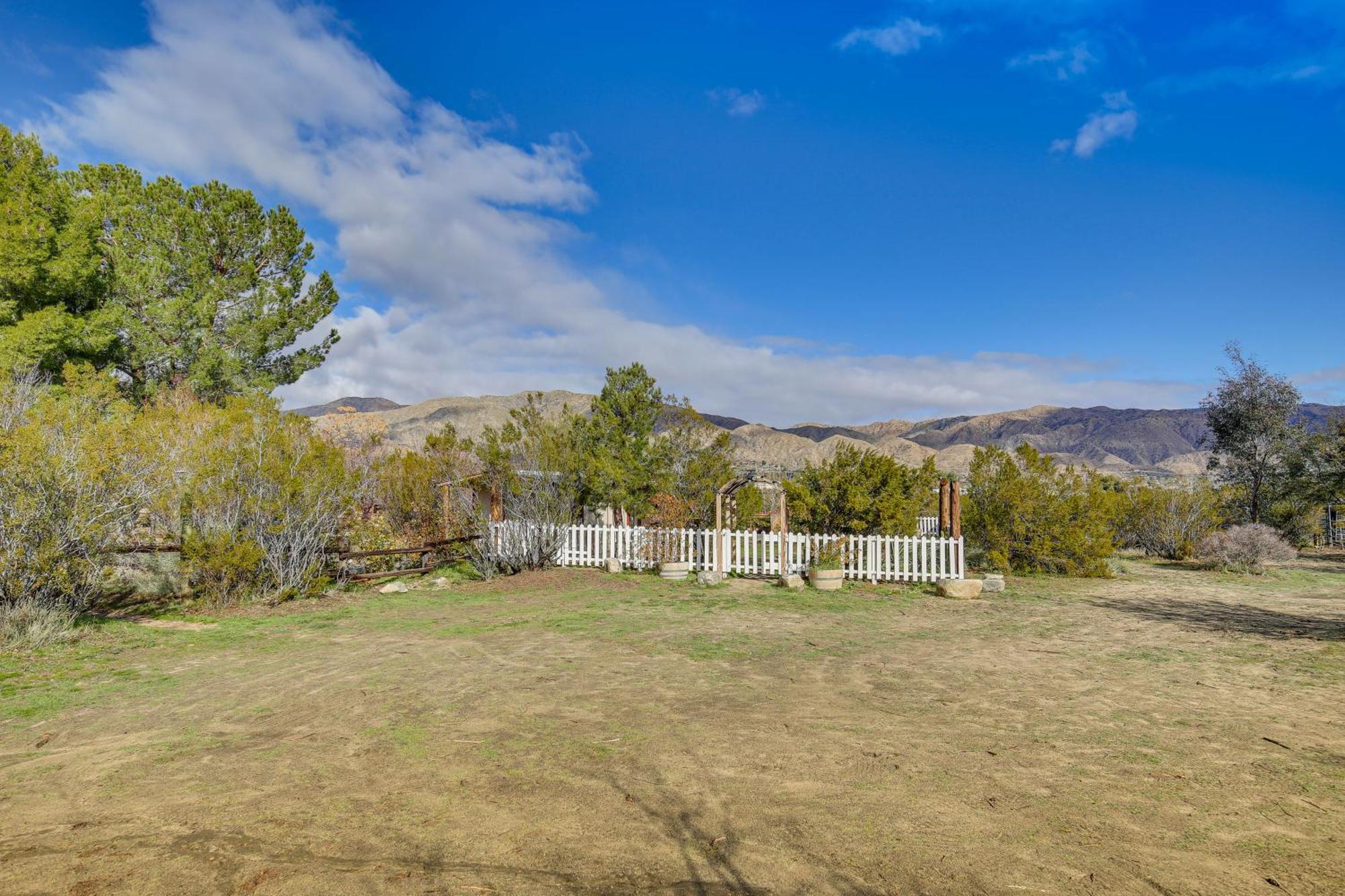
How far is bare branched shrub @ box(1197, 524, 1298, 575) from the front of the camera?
602 inches

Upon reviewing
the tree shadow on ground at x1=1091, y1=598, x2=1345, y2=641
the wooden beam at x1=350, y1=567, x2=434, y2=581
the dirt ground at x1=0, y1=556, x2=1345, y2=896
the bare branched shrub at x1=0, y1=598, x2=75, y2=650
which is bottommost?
the tree shadow on ground at x1=1091, y1=598, x2=1345, y2=641

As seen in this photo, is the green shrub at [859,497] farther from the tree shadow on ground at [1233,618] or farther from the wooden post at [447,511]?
Result: the wooden post at [447,511]

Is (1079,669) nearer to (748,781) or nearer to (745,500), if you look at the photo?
(748,781)

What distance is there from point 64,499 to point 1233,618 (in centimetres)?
1586

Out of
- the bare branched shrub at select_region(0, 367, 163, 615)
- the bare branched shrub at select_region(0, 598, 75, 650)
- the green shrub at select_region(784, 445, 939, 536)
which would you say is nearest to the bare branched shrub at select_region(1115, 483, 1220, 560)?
the green shrub at select_region(784, 445, 939, 536)

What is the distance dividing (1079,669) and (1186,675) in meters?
0.94

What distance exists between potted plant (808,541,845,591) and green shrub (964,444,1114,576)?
14.2ft

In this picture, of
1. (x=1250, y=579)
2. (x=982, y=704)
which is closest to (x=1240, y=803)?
(x=982, y=704)

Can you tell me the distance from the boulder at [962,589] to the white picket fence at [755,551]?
1.34 metres

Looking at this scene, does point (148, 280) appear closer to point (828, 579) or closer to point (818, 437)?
point (828, 579)

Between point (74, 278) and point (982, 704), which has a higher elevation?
point (74, 278)

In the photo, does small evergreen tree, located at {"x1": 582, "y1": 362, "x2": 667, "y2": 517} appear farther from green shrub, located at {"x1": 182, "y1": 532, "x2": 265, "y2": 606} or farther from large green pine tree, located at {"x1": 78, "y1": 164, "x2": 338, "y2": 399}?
large green pine tree, located at {"x1": 78, "y1": 164, "x2": 338, "y2": 399}

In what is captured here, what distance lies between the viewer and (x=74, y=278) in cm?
1878

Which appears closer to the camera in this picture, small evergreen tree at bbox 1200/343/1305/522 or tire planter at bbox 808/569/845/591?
tire planter at bbox 808/569/845/591
